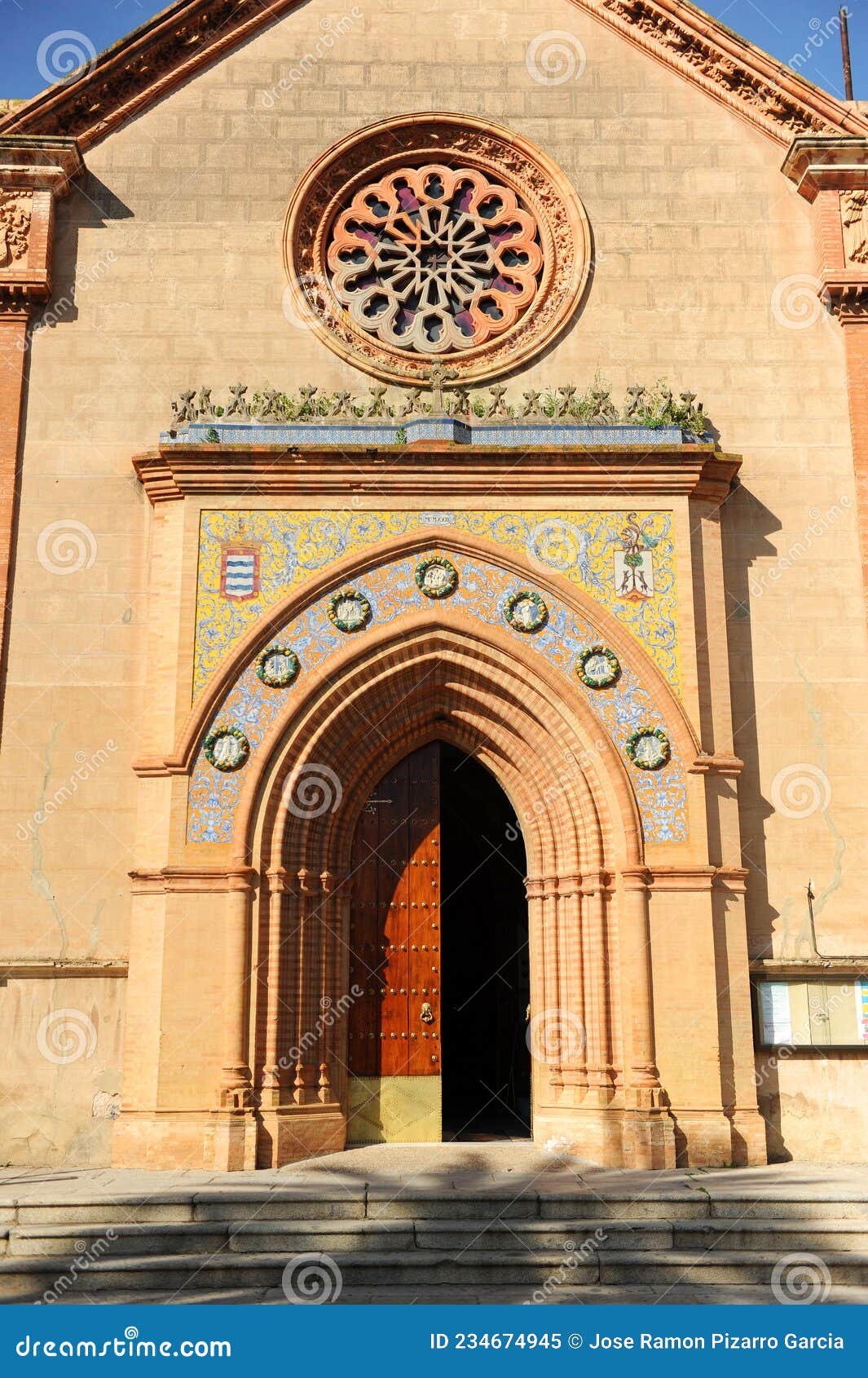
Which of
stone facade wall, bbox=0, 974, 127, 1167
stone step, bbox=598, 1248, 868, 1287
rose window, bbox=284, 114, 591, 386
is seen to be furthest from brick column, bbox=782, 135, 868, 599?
stone facade wall, bbox=0, 974, 127, 1167

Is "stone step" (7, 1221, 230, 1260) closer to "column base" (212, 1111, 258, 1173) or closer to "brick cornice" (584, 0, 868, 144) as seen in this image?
"column base" (212, 1111, 258, 1173)

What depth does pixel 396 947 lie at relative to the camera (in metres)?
13.6

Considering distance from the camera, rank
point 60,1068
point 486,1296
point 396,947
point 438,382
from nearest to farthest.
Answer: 1. point 486,1296
2. point 60,1068
3. point 396,947
4. point 438,382

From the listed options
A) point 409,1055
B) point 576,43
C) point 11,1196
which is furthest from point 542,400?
point 11,1196

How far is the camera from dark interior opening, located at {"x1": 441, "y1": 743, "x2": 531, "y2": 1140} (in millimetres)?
15688

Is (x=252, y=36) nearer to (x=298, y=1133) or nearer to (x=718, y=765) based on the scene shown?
(x=718, y=765)

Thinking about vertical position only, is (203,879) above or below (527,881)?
below

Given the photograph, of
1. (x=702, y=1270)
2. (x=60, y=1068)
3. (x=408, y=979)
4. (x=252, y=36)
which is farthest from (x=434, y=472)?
(x=702, y=1270)

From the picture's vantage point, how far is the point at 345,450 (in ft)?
44.8

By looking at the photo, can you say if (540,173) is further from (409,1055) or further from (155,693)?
(409,1055)

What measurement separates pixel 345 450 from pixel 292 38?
5730mm

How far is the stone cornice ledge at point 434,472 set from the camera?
13.6 meters

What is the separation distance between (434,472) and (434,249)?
136 inches

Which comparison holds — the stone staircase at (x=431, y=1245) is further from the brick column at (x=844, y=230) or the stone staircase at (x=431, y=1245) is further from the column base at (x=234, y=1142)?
the brick column at (x=844, y=230)
